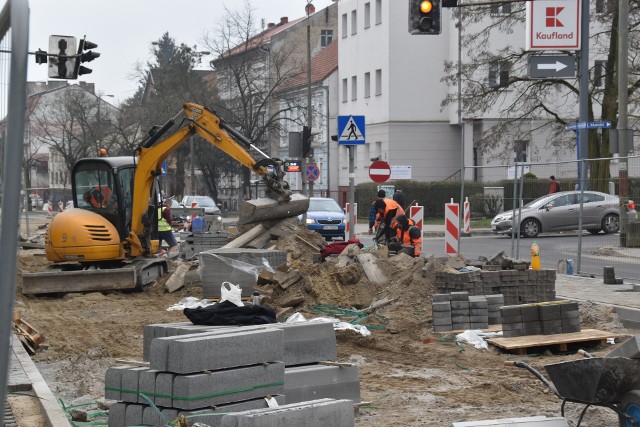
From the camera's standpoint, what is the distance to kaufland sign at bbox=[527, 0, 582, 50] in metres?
27.0

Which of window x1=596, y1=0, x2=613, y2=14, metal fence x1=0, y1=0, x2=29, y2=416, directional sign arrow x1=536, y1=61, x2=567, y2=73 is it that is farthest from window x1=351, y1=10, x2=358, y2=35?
metal fence x1=0, y1=0, x2=29, y2=416

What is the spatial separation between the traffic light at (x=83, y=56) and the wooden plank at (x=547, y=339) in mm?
12789

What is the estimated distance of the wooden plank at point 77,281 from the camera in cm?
2002

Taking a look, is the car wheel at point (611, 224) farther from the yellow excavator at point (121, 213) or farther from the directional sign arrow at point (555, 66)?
the directional sign arrow at point (555, 66)

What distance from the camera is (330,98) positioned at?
69.5 metres

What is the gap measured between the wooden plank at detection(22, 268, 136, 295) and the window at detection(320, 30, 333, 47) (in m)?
65.1

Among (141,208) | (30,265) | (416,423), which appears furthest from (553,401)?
(30,265)

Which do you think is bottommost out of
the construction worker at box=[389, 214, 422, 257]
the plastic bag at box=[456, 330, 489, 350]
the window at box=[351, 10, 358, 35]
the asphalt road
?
the plastic bag at box=[456, 330, 489, 350]

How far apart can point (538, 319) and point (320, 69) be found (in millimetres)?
61259

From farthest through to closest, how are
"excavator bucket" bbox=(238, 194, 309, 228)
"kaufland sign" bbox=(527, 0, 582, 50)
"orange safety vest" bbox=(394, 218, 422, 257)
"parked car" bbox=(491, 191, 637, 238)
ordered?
"kaufland sign" bbox=(527, 0, 582, 50) → "excavator bucket" bbox=(238, 194, 309, 228) → "orange safety vest" bbox=(394, 218, 422, 257) → "parked car" bbox=(491, 191, 637, 238)

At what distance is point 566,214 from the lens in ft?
66.7

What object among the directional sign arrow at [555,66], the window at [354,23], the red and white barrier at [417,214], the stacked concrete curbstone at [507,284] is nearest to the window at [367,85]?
the window at [354,23]

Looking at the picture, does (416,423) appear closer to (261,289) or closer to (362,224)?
(261,289)

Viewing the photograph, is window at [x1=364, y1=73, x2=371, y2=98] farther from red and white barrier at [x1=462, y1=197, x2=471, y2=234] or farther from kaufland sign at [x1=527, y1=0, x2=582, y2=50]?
red and white barrier at [x1=462, y1=197, x2=471, y2=234]
